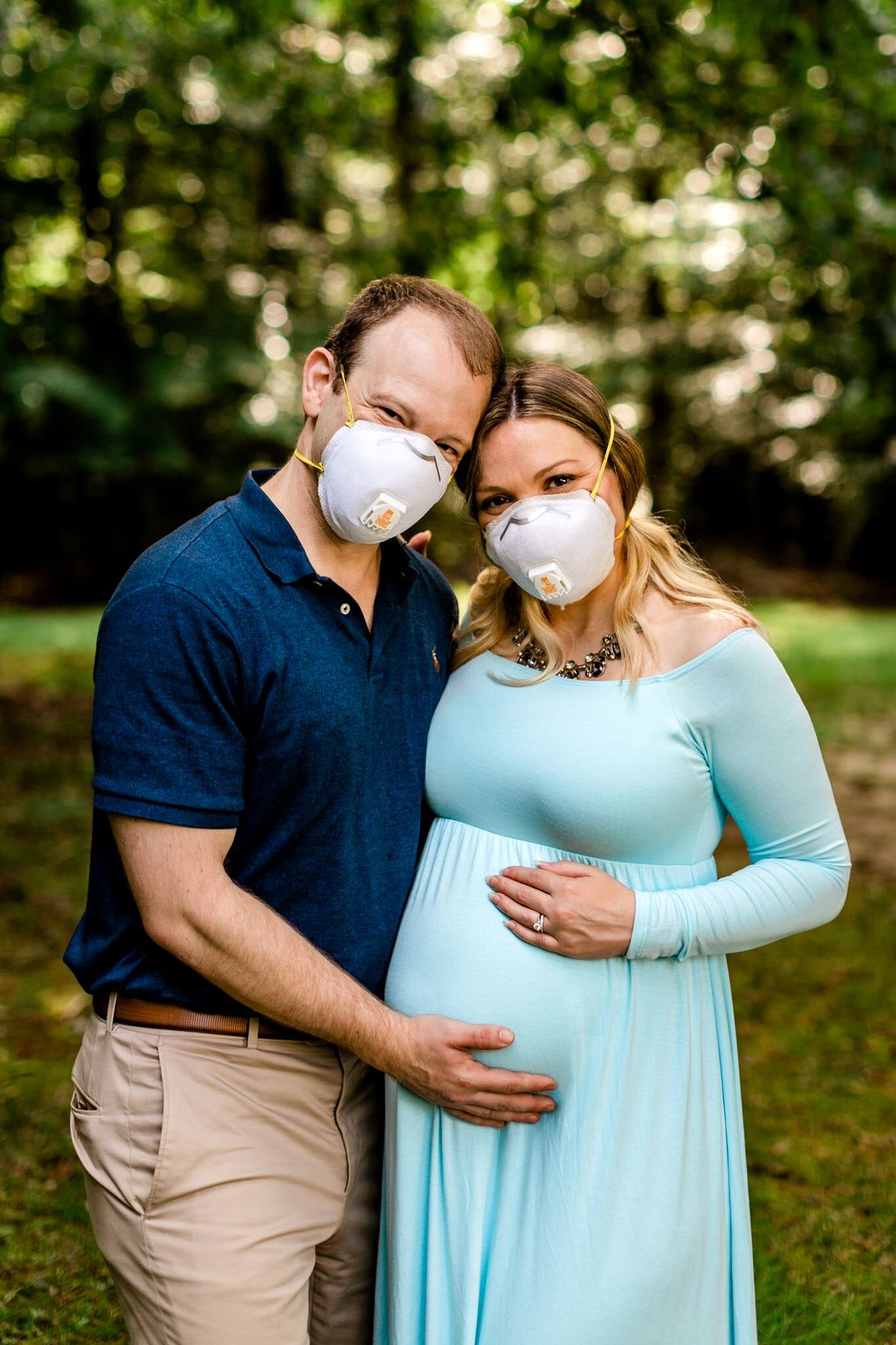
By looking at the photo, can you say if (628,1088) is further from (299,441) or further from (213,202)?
(213,202)

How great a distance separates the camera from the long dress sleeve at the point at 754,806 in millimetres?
2150

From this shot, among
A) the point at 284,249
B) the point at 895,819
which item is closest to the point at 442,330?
the point at 895,819

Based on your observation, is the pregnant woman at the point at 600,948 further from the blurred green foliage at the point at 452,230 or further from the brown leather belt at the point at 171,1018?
the blurred green foliage at the point at 452,230

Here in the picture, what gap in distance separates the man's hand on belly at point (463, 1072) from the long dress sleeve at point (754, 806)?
0.30 meters

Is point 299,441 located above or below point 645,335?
below

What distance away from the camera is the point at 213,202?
14.3m

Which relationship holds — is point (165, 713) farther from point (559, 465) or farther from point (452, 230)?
point (452, 230)

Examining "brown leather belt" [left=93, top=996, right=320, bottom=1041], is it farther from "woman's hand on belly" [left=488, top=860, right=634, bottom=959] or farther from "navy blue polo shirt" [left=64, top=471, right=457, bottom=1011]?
"woman's hand on belly" [left=488, top=860, right=634, bottom=959]

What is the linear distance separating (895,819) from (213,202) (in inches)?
435

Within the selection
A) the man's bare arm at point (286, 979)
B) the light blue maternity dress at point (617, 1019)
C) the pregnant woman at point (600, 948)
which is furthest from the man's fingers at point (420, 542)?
the man's bare arm at point (286, 979)

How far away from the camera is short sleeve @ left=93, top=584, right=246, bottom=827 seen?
1938 millimetres

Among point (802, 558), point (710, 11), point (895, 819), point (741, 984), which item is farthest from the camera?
point (802, 558)

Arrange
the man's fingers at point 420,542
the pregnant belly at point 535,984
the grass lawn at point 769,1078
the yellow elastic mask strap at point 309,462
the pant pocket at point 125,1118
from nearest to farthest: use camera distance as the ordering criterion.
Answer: the pant pocket at point 125,1118 < the pregnant belly at point 535,984 < the yellow elastic mask strap at point 309,462 < the man's fingers at point 420,542 < the grass lawn at point 769,1078

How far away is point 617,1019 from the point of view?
218cm
